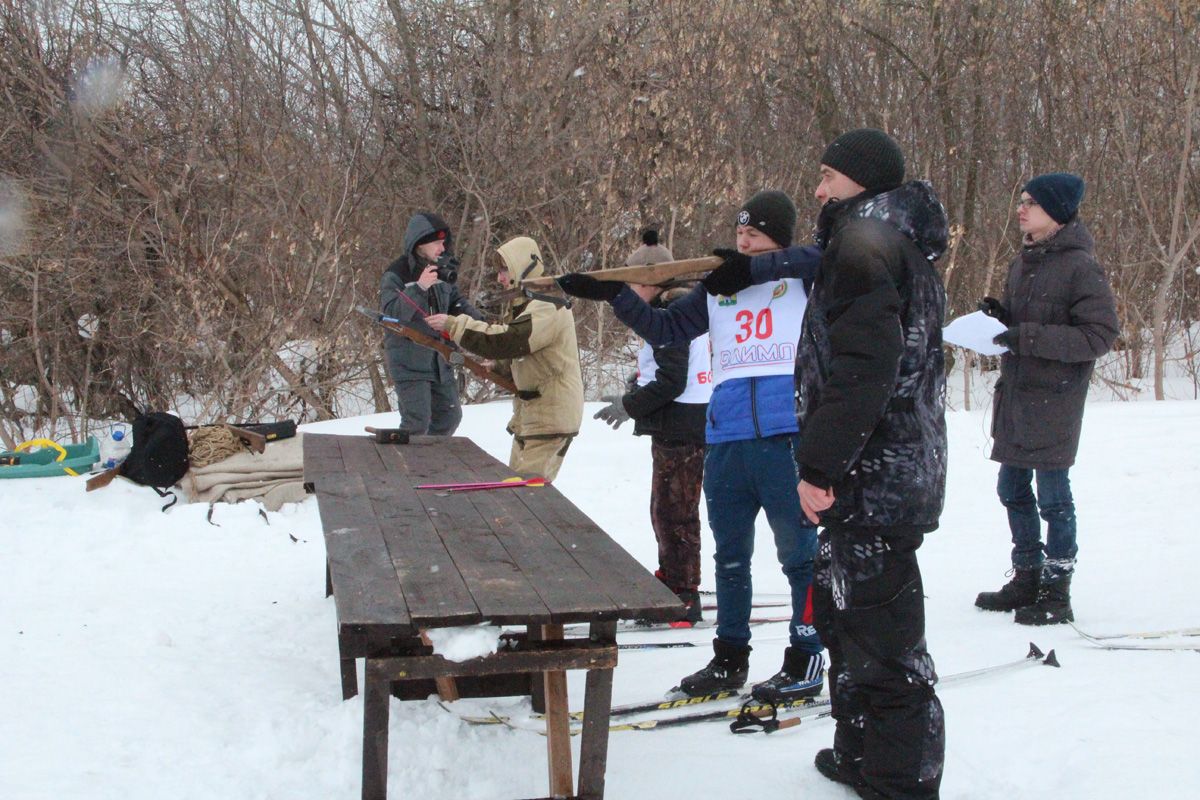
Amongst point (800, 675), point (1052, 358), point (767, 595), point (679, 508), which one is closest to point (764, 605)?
point (767, 595)

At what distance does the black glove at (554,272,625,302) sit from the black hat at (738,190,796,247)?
19.1 inches

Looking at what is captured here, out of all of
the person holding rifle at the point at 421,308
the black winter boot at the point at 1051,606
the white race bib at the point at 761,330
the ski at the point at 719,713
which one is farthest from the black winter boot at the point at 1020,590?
the person holding rifle at the point at 421,308

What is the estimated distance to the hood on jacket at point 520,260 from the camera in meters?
5.05

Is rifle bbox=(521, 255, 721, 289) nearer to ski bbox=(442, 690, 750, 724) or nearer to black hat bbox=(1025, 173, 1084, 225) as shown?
ski bbox=(442, 690, 750, 724)

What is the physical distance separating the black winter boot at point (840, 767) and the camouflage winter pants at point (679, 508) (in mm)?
1725

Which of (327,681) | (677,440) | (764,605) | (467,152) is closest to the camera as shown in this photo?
(327,681)

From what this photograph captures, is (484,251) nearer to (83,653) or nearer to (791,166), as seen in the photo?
(791,166)

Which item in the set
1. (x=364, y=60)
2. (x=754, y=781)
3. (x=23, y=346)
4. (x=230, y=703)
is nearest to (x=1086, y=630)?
(x=754, y=781)

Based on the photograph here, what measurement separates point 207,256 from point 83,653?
699 cm

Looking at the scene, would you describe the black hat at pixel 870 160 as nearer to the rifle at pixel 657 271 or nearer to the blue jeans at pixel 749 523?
the rifle at pixel 657 271

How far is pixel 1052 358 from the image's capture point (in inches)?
168

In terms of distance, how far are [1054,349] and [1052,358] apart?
0.04 metres

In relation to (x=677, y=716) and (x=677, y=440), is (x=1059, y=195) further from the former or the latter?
(x=677, y=716)

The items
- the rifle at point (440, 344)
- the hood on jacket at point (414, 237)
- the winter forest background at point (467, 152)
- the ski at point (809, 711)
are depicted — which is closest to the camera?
the ski at point (809, 711)
